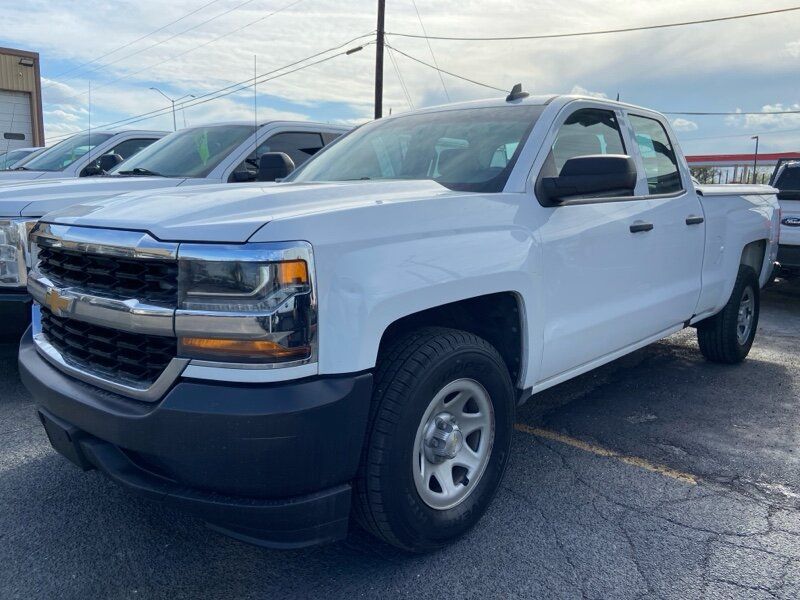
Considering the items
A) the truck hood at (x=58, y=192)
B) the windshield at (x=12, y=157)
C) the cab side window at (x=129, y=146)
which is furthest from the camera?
the windshield at (x=12, y=157)

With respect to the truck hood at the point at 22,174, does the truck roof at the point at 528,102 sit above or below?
above

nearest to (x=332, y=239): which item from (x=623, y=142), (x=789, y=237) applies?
(x=623, y=142)

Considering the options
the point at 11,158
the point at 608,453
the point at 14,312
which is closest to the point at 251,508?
the point at 608,453

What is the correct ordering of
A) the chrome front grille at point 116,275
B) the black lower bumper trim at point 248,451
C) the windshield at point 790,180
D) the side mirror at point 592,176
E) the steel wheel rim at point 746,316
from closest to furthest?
the black lower bumper trim at point 248,451 < the chrome front grille at point 116,275 < the side mirror at point 592,176 < the steel wheel rim at point 746,316 < the windshield at point 790,180

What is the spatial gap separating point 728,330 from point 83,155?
7.12 meters

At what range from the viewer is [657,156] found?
4555 millimetres

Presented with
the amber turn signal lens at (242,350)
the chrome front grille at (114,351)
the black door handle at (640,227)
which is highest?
the black door handle at (640,227)

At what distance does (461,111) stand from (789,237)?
6831mm

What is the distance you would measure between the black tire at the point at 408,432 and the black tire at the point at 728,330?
3.37 m

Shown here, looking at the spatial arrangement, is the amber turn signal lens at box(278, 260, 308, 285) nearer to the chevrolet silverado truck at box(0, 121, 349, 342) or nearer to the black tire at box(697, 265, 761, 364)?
the chevrolet silverado truck at box(0, 121, 349, 342)

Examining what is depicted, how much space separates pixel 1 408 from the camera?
4379 millimetres

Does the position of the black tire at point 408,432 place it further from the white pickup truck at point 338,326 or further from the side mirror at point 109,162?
the side mirror at point 109,162

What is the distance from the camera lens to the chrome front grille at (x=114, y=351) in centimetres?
230

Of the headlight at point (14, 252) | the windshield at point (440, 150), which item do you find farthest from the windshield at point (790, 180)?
the headlight at point (14, 252)
